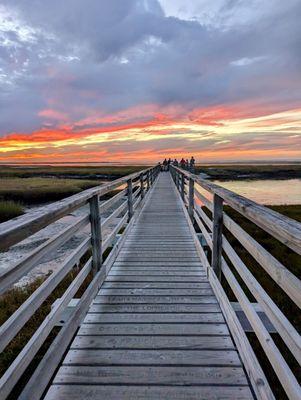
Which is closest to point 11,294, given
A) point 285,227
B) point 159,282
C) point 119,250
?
point 119,250

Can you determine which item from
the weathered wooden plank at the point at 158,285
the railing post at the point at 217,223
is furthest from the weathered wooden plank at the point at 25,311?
the railing post at the point at 217,223

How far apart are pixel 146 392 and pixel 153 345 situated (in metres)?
0.55

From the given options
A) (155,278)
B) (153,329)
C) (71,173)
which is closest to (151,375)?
(153,329)

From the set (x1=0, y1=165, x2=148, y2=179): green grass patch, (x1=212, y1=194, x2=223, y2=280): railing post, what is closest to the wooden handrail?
(x1=212, y1=194, x2=223, y2=280): railing post

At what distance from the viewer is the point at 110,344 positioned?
2709 mm

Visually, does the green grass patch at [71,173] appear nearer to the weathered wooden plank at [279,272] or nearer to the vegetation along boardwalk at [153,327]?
the vegetation along boardwalk at [153,327]

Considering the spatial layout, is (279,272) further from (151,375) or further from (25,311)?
(25,311)

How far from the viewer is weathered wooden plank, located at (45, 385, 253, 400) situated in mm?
2092

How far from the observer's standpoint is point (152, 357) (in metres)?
2.52

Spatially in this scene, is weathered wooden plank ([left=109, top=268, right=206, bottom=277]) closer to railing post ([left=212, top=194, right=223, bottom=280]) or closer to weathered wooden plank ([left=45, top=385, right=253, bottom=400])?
railing post ([left=212, top=194, right=223, bottom=280])

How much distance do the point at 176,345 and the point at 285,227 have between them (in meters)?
1.64

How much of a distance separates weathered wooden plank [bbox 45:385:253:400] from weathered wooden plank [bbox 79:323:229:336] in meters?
0.69

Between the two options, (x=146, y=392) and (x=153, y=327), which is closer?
(x=146, y=392)

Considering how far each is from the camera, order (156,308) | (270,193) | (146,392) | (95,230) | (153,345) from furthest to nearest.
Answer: (270,193)
(95,230)
(156,308)
(153,345)
(146,392)
